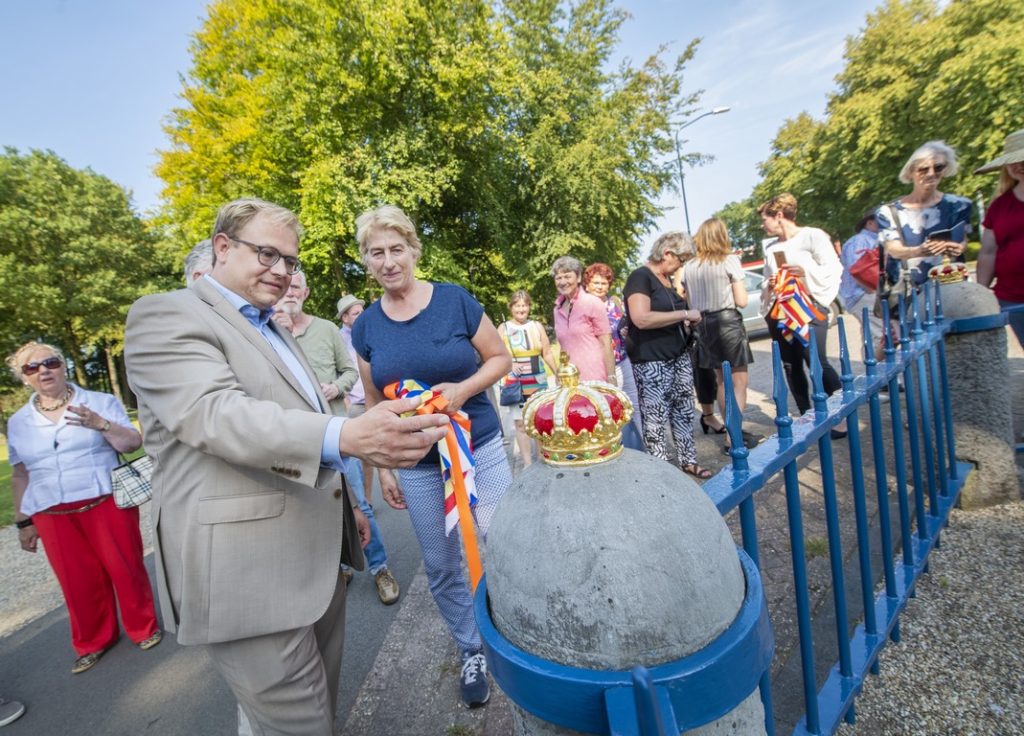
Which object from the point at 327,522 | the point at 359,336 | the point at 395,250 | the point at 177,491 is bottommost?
the point at 327,522

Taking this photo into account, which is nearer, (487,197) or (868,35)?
(487,197)

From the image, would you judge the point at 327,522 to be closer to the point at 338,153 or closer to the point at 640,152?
the point at 338,153

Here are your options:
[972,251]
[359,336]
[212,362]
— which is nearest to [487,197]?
[359,336]

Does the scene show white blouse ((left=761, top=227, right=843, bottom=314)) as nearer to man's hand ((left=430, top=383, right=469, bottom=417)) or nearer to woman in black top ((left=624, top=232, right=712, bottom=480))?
woman in black top ((left=624, top=232, right=712, bottom=480))

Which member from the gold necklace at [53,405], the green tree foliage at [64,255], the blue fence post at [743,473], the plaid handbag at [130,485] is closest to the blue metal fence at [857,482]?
the blue fence post at [743,473]

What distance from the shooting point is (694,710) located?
2.42 feet

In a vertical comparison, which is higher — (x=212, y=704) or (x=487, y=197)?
(x=487, y=197)

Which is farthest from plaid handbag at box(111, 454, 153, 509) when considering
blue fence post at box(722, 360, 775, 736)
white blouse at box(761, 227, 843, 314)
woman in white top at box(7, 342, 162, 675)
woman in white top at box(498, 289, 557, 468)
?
white blouse at box(761, 227, 843, 314)

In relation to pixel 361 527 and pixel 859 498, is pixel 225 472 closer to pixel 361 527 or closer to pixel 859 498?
pixel 361 527

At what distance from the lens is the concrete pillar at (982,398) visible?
9.87 ft

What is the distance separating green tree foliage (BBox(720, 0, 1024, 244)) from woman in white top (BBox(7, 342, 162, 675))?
25303 millimetres

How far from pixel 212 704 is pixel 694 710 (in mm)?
3168

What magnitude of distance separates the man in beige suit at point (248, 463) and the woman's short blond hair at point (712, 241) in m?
3.70

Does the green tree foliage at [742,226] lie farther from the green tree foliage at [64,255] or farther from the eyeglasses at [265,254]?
the eyeglasses at [265,254]
